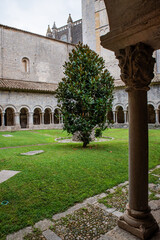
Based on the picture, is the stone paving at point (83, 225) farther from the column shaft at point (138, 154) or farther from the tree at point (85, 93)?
the tree at point (85, 93)

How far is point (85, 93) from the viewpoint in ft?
24.3

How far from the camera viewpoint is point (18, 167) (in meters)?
4.96

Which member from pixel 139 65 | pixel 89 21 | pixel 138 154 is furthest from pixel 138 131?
pixel 89 21

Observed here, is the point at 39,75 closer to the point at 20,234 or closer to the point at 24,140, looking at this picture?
the point at 24,140

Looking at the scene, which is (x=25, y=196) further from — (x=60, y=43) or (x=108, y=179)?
(x=60, y=43)

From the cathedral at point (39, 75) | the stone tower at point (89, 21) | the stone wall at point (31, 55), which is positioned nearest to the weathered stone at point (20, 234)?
the cathedral at point (39, 75)

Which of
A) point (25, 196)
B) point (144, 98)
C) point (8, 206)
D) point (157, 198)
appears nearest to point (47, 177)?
point (25, 196)

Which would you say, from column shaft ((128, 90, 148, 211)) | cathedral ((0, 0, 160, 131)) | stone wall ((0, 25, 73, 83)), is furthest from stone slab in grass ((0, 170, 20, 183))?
stone wall ((0, 25, 73, 83))

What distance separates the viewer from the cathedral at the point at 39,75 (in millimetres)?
20250

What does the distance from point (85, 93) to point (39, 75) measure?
1995 cm

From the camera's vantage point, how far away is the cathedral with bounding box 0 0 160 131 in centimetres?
2025

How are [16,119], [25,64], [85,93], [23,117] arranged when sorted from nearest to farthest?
[85,93] → [16,119] → [23,117] → [25,64]

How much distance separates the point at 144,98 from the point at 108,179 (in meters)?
2.37

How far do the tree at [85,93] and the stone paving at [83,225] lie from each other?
478cm
